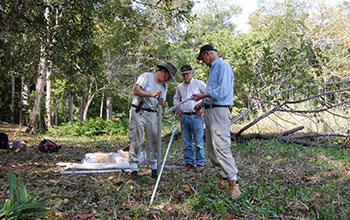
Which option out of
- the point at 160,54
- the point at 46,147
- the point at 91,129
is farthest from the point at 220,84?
the point at 160,54

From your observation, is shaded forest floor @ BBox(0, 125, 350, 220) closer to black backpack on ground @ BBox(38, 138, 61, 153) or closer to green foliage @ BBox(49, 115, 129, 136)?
black backpack on ground @ BBox(38, 138, 61, 153)

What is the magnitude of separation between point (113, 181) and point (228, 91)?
2.03 m

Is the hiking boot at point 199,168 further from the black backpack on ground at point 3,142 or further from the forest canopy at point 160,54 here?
the black backpack on ground at point 3,142

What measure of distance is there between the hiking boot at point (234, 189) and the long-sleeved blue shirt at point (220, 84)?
3.26ft

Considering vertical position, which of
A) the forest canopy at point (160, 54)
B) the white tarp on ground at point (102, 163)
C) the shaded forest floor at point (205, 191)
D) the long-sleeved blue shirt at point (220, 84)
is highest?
the forest canopy at point (160, 54)

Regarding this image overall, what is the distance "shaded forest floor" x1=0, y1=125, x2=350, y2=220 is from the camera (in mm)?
3008

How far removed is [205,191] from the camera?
3.63 m

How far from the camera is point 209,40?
18797 mm

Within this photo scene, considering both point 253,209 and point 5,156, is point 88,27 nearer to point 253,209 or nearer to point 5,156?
point 5,156

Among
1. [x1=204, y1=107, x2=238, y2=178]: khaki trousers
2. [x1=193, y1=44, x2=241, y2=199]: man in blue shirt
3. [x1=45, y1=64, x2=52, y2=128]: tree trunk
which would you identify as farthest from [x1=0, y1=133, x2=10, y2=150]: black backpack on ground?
[x1=45, y1=64, x2=52, y2=128]: tree trunk

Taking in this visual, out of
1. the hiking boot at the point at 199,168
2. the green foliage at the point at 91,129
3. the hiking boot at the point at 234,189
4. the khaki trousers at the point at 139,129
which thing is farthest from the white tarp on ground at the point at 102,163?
the green foliage at the point at 91,129

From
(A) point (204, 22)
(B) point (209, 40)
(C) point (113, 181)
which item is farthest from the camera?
(A) point (204, 22)

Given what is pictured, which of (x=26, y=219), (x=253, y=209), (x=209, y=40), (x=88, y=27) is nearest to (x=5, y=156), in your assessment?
(x=88, y=27)

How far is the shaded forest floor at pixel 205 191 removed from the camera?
3.01 m
